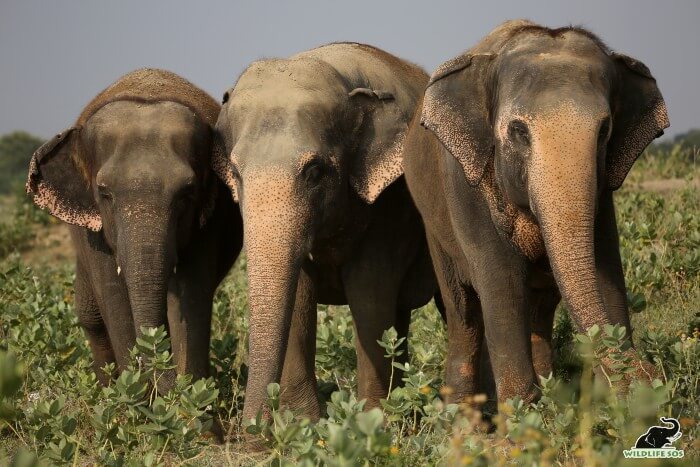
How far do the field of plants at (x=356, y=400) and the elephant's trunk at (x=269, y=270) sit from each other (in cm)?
23

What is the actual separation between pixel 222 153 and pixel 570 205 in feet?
7.85

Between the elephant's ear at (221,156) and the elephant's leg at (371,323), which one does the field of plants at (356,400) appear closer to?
the elephant's leg at (371,323)

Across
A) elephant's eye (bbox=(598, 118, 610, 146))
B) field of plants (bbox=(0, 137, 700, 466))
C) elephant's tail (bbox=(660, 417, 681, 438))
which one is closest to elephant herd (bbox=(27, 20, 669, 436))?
elephant's eye (bbox=(598, 118, 610, 146))

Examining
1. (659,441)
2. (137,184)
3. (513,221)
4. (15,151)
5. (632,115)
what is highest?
(632,115)

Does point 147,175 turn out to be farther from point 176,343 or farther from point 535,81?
point 535,81

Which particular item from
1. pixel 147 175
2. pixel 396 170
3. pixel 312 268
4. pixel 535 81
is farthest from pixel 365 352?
pixel 535 81

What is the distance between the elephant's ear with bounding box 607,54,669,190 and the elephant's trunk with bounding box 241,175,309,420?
4.98ft

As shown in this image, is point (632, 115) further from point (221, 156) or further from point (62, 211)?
point (62, 211)

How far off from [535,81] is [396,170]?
5.08 ft

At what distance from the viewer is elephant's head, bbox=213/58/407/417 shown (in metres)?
6.03

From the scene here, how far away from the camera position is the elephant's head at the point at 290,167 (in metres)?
6.03

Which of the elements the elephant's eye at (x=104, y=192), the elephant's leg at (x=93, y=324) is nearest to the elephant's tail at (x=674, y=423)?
the elephant's eye at (x=104, y=192)

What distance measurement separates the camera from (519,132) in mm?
5648

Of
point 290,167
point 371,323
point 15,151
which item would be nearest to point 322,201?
point 290,167
